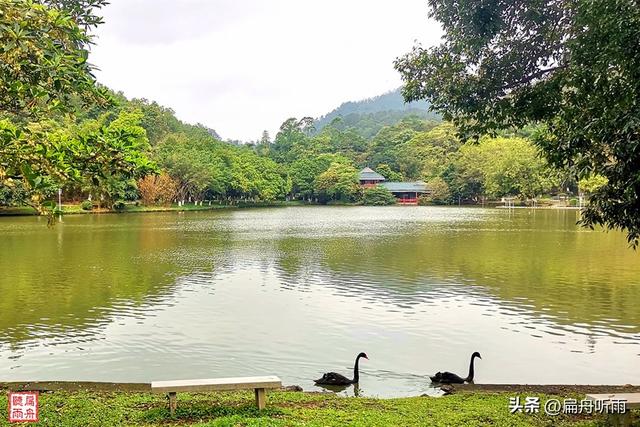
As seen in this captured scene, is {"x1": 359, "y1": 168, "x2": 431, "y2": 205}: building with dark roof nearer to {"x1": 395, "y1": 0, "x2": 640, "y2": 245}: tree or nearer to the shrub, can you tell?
the shrub

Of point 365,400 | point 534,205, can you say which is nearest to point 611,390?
point 365,400

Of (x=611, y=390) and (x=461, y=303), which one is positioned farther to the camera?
(x=461, y=303)

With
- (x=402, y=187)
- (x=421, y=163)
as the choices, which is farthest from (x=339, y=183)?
(x=421, y=163)

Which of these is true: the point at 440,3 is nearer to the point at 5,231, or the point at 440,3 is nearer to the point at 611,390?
the point at 611,390

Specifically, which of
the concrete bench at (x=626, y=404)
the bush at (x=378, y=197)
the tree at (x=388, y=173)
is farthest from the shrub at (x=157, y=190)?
the concrete bench at (x=626, y=404)

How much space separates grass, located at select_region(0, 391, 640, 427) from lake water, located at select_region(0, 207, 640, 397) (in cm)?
166

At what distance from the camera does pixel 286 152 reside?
112938 millimetres

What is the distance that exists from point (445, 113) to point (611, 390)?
4529mm

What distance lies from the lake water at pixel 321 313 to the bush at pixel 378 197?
207 feet

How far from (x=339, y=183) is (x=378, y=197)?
6500mm

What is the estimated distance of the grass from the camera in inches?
222

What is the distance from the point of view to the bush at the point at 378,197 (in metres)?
88.7

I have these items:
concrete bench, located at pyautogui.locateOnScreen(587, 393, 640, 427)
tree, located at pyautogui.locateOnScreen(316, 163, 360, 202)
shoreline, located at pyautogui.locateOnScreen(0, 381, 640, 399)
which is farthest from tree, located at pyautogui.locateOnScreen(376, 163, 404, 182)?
concrete bench, located at pyautogui.locateOnScreen(587, 393, 640, 427)

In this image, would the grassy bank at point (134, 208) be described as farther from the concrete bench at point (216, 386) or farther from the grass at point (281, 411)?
the concrete bench at point (216, 386)
